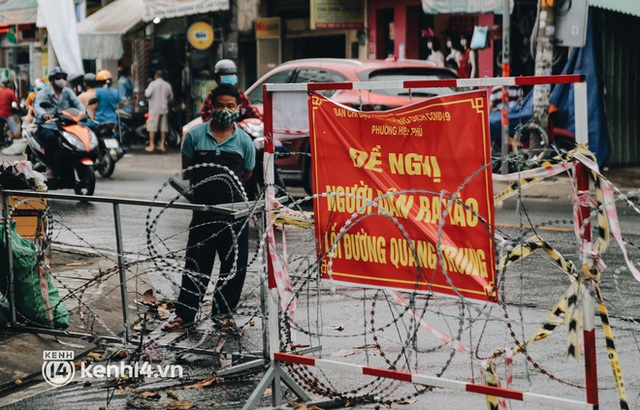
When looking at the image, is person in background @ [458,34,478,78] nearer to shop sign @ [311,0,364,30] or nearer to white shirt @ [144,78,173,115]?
shop sign @ [311,0,364,30]

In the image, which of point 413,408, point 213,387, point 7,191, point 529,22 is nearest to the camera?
point 413,408

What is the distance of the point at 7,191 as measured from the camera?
763 centimetres

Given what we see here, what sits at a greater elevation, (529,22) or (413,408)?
(529,22)

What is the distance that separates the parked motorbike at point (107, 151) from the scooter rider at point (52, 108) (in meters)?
2.70

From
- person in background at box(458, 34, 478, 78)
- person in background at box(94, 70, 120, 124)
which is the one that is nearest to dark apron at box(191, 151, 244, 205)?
person in background at box(94, 70, 120, 124)

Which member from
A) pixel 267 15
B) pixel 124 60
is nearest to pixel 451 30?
pixel 267 15

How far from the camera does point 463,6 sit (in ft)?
68.8

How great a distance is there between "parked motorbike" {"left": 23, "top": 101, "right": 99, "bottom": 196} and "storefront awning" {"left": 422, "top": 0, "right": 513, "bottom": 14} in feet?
25.7

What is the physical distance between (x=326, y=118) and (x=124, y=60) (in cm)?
2939

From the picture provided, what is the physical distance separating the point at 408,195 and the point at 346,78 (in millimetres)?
10328

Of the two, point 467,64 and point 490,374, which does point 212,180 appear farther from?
point 467,64

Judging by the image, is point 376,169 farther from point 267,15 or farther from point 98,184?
point 267,15

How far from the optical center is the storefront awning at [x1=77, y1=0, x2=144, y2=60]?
29.4 meters

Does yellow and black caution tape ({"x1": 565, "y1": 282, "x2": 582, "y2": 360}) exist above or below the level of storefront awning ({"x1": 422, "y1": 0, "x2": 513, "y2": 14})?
below
